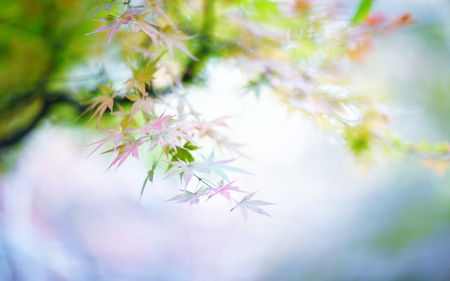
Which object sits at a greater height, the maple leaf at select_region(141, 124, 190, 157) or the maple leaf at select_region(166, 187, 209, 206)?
the maple leaf at select_region(141, 124, 190, 157)

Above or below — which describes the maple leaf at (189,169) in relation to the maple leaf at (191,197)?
above

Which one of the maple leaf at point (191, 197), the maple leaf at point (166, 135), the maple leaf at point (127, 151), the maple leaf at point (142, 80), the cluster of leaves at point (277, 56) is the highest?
the cluster of leaves at point (277, 56)

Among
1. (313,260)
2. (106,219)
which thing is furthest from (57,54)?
(313,260)

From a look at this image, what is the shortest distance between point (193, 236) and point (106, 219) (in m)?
0.94

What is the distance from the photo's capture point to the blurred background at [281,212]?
80.5 inches

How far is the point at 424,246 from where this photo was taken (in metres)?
2.12

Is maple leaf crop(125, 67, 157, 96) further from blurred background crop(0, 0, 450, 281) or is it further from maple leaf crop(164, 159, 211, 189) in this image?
blurred background crop(0, 0, 450, 281)

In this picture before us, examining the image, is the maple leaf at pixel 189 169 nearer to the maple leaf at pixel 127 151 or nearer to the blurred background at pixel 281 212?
the maple leaf at pixel 127 151

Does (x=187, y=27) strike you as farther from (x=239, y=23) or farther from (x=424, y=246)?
(x=424, y=246)

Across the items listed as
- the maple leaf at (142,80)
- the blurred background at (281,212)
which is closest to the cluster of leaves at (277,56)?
the maple leaf at (142,80)

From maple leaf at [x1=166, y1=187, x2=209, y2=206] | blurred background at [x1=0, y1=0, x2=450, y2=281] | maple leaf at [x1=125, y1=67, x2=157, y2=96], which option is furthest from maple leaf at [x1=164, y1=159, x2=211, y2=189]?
blurred background at [x1=0, y1=0, x2=450, y2=281]

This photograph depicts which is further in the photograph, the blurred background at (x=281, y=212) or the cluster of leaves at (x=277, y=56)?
the blurred background at (x=281, y=212)

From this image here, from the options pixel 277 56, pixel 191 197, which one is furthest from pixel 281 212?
pixel 191 197

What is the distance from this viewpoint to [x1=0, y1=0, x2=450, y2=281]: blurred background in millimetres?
2045
